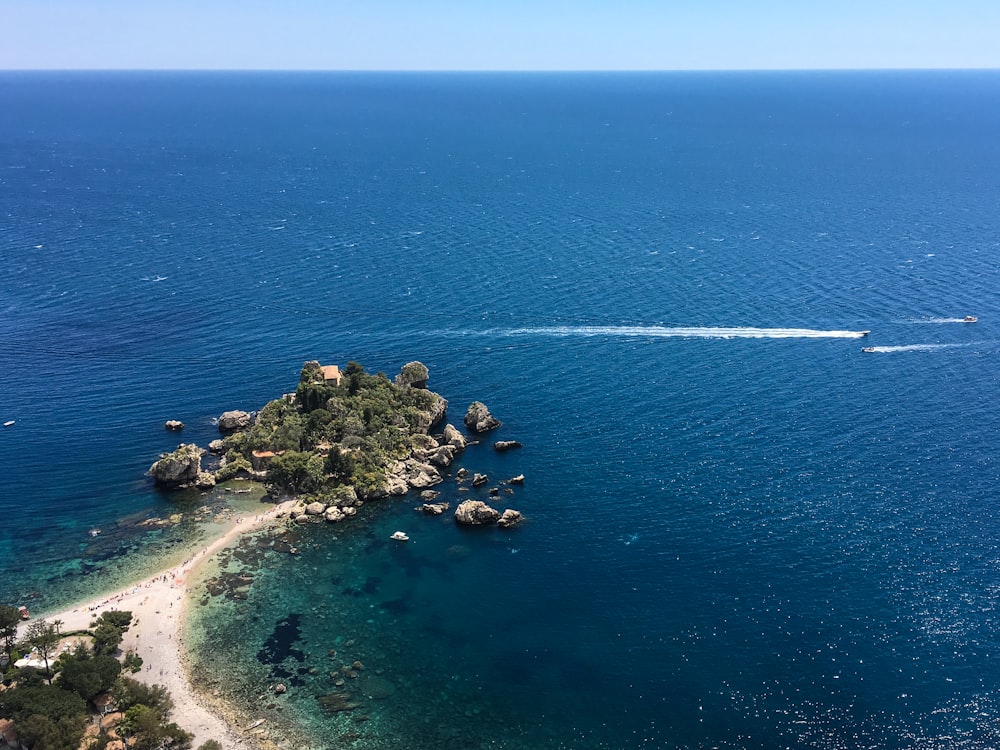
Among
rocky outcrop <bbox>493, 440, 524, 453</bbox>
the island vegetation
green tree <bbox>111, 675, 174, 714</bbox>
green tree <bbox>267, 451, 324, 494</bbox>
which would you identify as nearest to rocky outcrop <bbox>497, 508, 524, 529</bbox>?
rocky outcrop <bbox>493, 440, 524, 453</bbox>

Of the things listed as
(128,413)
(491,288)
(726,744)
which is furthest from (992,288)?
(128,413)

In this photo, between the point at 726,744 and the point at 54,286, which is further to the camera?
the point at 54,286

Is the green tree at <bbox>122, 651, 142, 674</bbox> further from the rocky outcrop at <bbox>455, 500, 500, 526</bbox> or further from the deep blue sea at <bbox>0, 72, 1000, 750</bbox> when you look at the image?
the rocky outcrop at <bbox>455, 500, 500, 526</bbox>

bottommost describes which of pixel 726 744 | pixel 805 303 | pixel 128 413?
pixel 726 744

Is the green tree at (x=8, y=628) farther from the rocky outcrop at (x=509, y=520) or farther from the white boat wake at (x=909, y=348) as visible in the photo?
the white boat wake at (x=909, y=348)

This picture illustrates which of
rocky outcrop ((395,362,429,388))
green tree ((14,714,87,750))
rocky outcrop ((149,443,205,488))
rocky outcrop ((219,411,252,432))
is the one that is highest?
rocky outcrop ((395,362,429,388))

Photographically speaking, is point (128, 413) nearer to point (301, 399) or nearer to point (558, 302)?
point (301, 399)

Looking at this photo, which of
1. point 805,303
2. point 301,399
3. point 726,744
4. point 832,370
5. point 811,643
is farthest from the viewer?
point 805,303
